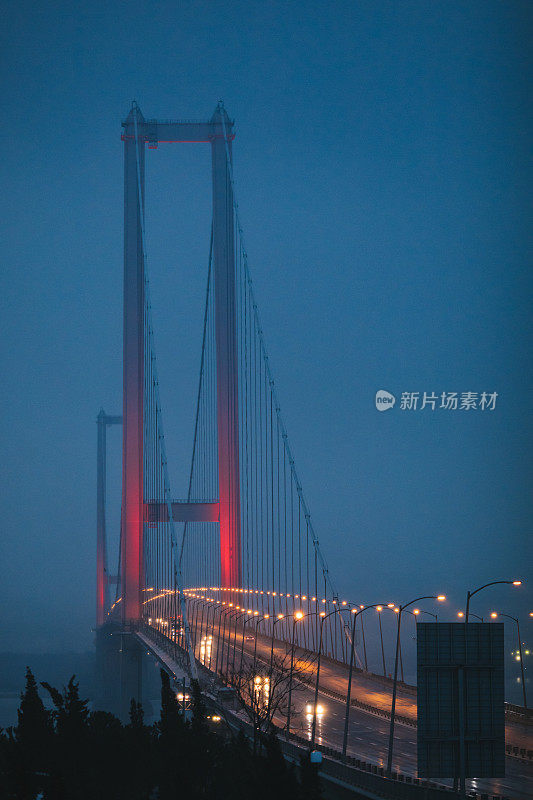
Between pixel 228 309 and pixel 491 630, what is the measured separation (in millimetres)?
36211

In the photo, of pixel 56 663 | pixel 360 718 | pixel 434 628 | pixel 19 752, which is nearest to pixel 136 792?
pixel 19 752

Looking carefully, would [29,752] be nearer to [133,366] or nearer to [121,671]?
→ [133,366]

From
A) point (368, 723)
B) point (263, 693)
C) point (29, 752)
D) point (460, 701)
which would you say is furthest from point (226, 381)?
point (460, 701)

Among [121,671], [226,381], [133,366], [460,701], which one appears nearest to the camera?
[460,701]

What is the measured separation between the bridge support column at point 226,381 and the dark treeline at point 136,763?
23410mm

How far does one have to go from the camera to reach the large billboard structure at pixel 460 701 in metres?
17.6

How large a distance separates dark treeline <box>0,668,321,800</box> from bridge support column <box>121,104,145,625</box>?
25064 mm

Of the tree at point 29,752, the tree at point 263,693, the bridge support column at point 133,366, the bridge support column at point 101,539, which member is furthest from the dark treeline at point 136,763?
the bridge support column at point 101,539

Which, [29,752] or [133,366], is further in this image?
[133,366]

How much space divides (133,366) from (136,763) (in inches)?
1360

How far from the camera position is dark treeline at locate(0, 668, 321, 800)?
16109mm

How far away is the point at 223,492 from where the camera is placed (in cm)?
5459

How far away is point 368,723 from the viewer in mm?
34531

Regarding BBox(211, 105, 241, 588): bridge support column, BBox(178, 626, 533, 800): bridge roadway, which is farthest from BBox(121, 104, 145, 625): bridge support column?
BBox(178, 626, 533, 800): bridge roadway
